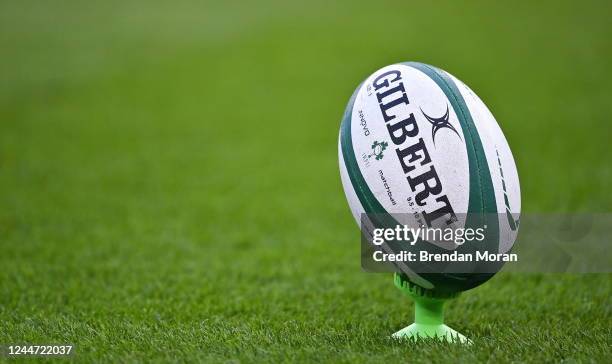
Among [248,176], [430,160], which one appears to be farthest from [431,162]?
[248,176]

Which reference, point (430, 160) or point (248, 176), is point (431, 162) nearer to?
point (430, 160)

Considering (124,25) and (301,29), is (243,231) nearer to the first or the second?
(301,29)

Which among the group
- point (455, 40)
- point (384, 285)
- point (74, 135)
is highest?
point (455, 40)

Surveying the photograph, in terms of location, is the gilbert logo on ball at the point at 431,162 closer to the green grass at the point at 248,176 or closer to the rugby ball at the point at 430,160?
the rugby ball at the point at 430,160

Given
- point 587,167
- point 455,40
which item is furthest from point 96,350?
point 455,40

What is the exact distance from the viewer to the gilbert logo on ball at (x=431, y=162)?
99.3 inches

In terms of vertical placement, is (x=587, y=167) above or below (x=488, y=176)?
below

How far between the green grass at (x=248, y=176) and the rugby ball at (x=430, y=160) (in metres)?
0.48

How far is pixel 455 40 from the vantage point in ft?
41.2

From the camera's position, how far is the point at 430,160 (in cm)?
253

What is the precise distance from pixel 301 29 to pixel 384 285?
11.4 metres

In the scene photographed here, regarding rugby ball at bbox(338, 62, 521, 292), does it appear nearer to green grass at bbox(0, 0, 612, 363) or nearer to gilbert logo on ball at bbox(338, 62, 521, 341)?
gilbert logo on ball at bbox(338, 62, 521, 341)

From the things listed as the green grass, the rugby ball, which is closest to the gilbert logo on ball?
the rugby ball

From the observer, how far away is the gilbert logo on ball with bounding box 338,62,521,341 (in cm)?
252
